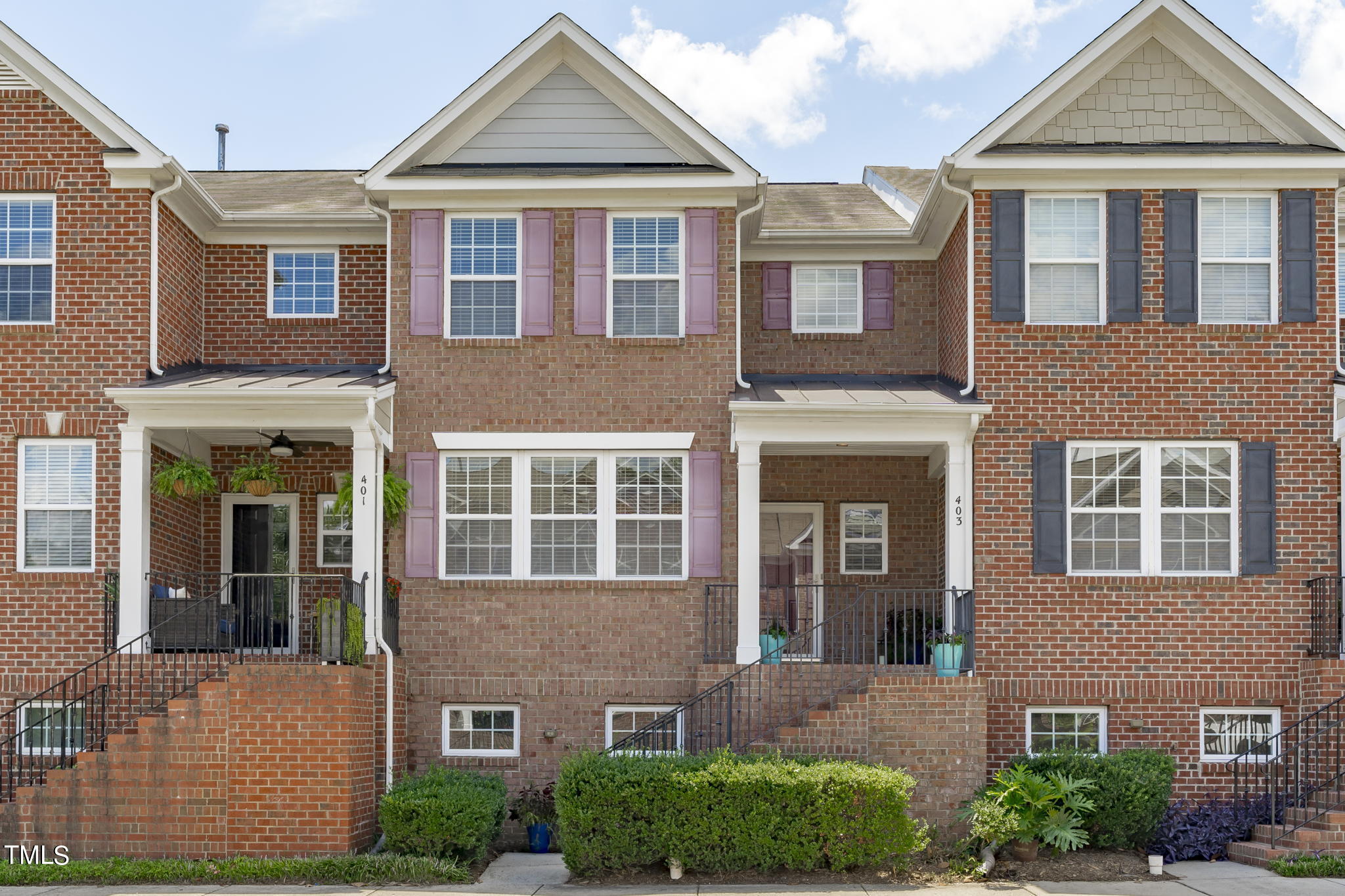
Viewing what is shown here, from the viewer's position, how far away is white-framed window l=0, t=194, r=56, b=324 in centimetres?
1691

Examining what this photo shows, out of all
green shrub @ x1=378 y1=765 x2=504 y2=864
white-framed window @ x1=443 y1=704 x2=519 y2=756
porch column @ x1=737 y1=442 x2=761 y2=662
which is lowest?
green shrub @ x1=378 y1=765 x2=504 y2=864

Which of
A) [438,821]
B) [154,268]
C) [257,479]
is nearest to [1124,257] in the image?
[438,821]

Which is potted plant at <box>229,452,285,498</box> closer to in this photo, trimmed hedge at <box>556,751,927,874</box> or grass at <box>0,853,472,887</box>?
grass at <box>0,853,472,887</box>

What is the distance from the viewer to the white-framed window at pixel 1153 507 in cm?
1645

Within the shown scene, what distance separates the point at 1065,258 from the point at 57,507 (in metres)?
11.6

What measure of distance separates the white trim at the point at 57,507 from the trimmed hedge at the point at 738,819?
6453 mm

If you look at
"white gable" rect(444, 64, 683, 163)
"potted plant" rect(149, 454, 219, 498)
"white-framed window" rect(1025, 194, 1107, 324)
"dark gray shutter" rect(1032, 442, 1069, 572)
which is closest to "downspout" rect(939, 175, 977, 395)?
"white-framed window" rect(1025, 194, 1107, 324)

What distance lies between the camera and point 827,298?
1903 cm

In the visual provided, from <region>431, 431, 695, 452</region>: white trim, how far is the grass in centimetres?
485

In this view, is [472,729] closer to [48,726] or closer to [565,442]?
[565,442]

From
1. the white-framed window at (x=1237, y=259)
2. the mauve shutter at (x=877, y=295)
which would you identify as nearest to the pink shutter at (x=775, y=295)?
the mauve shutter at (x=877, y=295)

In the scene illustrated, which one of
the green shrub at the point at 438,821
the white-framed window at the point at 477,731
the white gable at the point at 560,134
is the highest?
the white gable at the point at 560,134

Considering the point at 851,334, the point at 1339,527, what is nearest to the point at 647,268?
the point at 851,334

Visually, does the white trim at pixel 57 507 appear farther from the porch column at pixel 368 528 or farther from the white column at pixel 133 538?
the porch column at pixel 368 528
